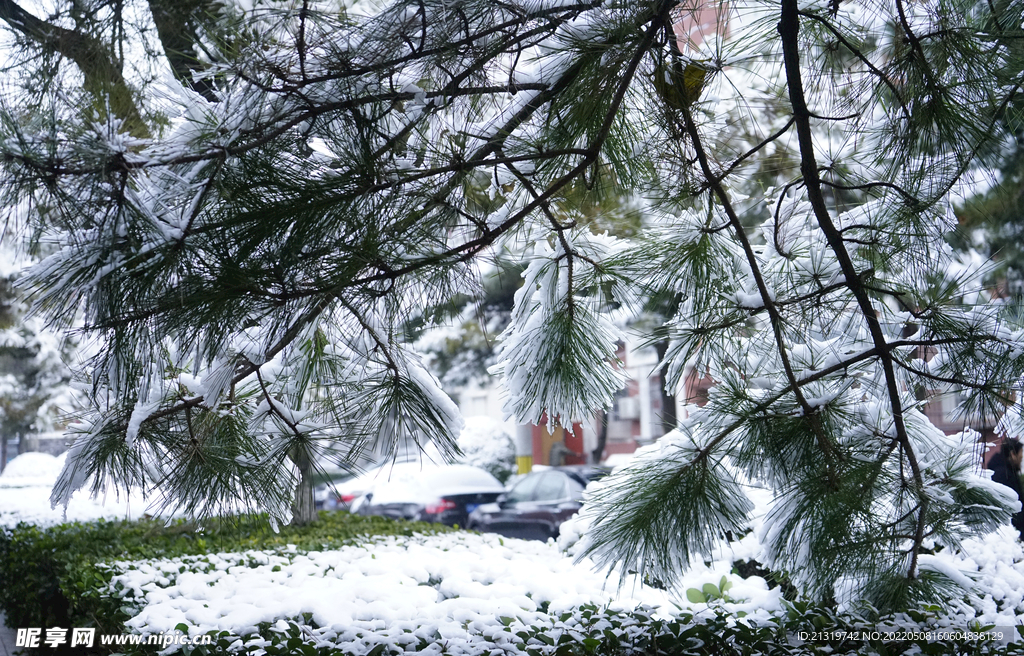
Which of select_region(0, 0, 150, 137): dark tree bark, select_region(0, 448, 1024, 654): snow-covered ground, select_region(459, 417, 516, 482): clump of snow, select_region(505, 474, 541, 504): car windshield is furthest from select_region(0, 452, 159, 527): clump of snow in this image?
select_region(459, 417, 516, 482): clump of snow

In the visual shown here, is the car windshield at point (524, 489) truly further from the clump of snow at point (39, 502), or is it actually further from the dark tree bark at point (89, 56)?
the dark tree bark at point (89, 56)

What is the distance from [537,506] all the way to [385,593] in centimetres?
542

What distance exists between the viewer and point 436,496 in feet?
34.1

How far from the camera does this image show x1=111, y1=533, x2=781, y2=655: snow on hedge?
2936mm

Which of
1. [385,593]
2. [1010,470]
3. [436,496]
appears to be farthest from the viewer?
[436,496]

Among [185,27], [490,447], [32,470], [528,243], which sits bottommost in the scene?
[32,470]

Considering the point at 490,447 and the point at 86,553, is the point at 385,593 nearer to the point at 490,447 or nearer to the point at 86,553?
the point at 86,553

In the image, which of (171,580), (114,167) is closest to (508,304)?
(171,580)

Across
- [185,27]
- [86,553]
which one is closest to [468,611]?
[185,27]

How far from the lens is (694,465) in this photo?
2.46 m

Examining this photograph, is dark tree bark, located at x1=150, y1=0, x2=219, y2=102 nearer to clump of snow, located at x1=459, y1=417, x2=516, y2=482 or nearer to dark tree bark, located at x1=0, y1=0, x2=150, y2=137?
dark tree bark, located at x1=0, y1=0, x2=150, y2=137

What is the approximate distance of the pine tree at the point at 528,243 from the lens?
170 cm

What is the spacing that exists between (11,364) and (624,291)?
16440mm

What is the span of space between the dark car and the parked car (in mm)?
598
